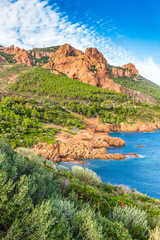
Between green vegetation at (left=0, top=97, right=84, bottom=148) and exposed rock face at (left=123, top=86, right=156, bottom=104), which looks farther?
exposed rock face at (left=123, top=86, right=156, bottom=104)

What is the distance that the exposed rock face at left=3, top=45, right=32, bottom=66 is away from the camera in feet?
448

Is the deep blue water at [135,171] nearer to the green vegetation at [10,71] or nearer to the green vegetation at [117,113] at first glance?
the green vegetation at [117,113]

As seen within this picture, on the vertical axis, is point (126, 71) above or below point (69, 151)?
above

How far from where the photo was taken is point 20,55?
140625 millimetres

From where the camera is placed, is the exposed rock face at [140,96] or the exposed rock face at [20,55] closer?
the exposed rock face at [140,96]

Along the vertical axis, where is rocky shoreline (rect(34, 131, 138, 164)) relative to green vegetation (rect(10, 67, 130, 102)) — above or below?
below

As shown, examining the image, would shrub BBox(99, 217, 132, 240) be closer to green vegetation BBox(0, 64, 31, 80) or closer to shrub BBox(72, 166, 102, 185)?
shrub BBox(72, 166, 102, 185)

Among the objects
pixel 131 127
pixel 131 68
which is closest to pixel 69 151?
pixel 131 127

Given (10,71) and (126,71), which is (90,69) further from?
(10,71)

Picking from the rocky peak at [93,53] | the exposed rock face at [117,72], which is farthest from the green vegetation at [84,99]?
the rocky peak at [93,53]

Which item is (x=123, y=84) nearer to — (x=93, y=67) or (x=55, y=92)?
(x=93, y=67)

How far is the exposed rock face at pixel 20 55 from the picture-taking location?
136500 mm

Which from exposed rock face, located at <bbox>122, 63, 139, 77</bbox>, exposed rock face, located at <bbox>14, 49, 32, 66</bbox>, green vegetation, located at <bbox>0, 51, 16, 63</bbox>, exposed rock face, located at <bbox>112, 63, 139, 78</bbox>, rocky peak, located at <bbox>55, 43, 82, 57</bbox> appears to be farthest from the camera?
exposed rock face, located at <bbox>122, 63, 139, 77</bbox>

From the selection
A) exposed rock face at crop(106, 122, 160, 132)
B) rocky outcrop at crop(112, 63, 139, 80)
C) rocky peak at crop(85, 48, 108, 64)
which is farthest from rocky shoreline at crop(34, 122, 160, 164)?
rocky peak at crop(85, 48, 108, 64)
